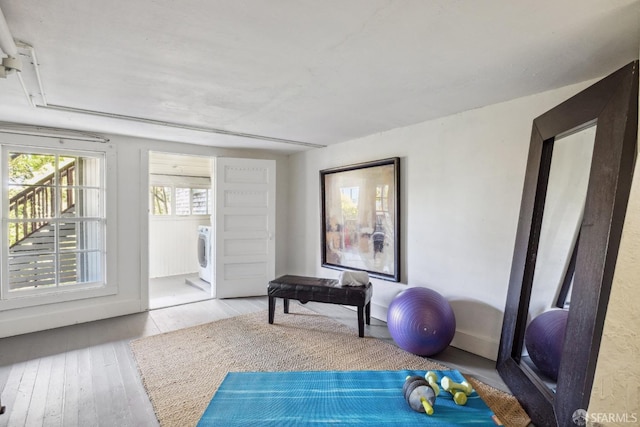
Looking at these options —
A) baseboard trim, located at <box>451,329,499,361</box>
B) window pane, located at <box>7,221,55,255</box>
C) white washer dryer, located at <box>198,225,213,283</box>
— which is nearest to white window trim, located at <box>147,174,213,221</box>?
white washer dryer, located at <box>198,225,213,283</box>

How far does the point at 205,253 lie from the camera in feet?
17.7

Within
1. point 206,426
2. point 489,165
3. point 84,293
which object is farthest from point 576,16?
point 84,293

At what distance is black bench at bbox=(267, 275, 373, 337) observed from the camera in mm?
3141

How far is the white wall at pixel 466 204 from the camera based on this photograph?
258cm

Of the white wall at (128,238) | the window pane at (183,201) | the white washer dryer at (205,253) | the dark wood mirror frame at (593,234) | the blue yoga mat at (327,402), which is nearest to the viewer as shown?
the dark wood mirror frame at (593,234)

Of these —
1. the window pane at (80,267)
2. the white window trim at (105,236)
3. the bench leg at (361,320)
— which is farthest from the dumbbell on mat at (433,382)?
the window pane at (80,267)

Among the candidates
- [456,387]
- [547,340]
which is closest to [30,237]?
[456,387]

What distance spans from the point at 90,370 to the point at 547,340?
3273 millimetres

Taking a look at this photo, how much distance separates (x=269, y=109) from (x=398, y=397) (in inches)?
95.4

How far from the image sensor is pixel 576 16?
142 cm

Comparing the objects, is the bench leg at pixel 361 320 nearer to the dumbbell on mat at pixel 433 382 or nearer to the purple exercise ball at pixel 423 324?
the purple exercise ball at pixel 423 324

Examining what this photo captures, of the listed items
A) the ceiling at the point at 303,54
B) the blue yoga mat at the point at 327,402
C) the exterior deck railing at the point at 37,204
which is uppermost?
the ceiling at the point at 303,54

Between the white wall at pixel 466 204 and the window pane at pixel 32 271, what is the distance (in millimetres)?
3545

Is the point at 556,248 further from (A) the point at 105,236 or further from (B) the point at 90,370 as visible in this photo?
(A) the point at 105,236
